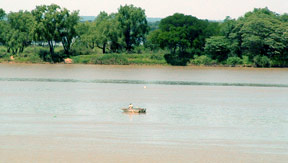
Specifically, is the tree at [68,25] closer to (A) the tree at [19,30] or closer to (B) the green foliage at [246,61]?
(A) the tree at [19,30]

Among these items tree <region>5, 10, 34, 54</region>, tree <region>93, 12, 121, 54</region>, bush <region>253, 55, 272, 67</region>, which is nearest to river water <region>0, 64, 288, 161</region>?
bush <region>253, 55, 272, 67</region>

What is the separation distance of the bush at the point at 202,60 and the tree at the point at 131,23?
12289 mm

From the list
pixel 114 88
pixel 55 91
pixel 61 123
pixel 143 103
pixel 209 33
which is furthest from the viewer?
pixel 209 33

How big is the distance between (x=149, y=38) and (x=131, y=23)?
5790mm

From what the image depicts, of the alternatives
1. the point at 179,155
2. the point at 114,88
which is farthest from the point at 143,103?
the point at 179,155

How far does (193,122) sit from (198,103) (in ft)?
34.9

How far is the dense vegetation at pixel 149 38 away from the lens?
96812 millimetres

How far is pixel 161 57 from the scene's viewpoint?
342 feet

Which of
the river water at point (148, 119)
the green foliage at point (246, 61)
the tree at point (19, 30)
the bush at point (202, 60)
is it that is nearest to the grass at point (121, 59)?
the bush at point (202, 60)

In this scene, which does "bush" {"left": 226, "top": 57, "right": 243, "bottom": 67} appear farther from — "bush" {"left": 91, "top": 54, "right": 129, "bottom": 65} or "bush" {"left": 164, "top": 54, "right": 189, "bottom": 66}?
"bush" {"left": 91, "top": 54, "right": 129, "bottom": 65}

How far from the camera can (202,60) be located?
101688 mm

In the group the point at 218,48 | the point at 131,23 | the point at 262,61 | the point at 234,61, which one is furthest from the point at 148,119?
the point at 131,23

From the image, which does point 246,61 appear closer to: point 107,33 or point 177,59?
point 177,59

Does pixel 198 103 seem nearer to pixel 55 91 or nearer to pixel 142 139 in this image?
pixel 55 91
